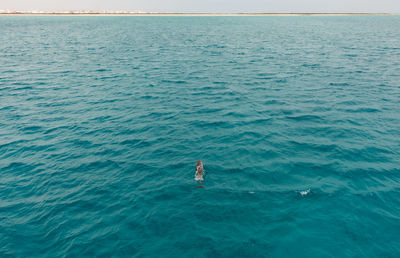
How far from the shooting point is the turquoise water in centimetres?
1398

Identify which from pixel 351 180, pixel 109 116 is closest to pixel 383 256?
pixel 351 180

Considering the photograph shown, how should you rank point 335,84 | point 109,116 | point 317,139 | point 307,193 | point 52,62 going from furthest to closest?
point 52,62
point 335,84
point 109,116
point 317,139
point 307,193

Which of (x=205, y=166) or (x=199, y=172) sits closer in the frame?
(x=199, y=172)

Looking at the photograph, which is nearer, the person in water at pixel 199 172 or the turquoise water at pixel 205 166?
the turquoise water at pixel 205 166

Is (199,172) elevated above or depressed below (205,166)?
above

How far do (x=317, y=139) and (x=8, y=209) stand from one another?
28.3 m

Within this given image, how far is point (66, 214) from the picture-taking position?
1580 cm

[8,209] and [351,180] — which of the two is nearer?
[8,209]

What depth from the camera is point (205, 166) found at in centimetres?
2030

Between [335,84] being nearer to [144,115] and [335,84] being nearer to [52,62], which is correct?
[144,115]

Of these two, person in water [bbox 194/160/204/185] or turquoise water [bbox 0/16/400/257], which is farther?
person in water [bbox 194/160/204/185]

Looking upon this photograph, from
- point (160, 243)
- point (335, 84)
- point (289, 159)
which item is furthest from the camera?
point (335, 84)

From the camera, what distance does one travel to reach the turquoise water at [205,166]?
13984 mm

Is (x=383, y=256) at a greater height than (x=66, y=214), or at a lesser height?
greater
